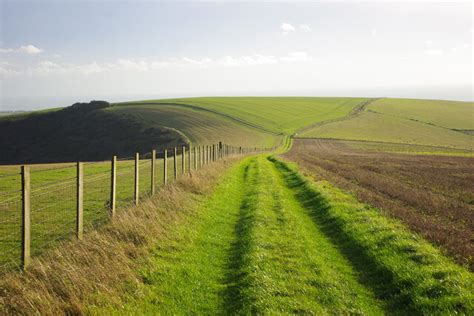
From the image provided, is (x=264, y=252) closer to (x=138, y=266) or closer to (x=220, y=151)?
(x=138, y=266)

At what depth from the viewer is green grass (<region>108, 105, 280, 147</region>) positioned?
8350cm

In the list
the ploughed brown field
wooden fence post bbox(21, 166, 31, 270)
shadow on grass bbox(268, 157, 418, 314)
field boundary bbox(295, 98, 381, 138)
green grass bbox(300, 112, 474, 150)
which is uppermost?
field boundary bbox(295, 98, 381, 138)

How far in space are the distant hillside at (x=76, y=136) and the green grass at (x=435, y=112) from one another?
2724 inches

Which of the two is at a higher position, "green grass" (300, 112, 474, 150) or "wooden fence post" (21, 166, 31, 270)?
"green grass" (300, 112, 474, 150)

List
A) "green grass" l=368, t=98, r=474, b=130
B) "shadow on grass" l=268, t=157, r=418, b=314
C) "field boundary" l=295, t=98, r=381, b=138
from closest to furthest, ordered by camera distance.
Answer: "shadow on grass" l=268, t=157, r=418, b=314 → "field boundary" l=295, t=98, r=381, b=138 → "green grass" l=368, t=98, r=474, b=130

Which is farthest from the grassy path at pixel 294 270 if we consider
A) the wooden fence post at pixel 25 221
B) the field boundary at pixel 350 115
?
the field boundary at pixel 350 115

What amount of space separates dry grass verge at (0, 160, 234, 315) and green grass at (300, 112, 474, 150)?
79.5 meters

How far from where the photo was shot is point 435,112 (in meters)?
132

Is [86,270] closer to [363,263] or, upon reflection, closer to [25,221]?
[25,221]

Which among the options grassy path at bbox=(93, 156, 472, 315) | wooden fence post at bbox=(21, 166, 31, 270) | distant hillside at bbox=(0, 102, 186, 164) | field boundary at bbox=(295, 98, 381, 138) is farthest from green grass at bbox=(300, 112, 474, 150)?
wooden fence post at bbox=(21, 166, 31, 270)

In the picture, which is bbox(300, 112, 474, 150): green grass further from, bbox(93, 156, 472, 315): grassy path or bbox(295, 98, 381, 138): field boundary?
bbox(93, 156, 472, 315): grassy path

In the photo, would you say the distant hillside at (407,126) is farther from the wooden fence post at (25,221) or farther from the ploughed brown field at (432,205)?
the wooden fence post at (25,221)

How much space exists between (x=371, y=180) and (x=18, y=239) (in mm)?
18063

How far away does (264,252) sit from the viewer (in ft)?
33.3
